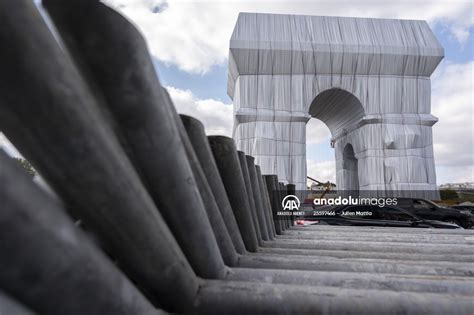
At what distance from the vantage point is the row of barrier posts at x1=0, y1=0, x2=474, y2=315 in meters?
0.81

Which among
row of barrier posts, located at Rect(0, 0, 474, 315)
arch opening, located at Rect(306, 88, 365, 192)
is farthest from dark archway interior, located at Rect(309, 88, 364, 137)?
row of barrier posts, located at Rect(0, 0, 474, 315)

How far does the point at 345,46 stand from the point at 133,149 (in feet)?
71.1

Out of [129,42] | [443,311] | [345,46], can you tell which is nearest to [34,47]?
[129,42]

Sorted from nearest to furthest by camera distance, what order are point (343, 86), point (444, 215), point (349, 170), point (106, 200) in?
point (106, 200) → point (444, 215) → point (343, 86) → point (349, 170)

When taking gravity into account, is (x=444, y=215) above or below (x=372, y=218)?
below

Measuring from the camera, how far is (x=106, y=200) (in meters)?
1.08

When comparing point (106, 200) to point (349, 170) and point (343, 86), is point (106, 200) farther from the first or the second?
point (349, 170)

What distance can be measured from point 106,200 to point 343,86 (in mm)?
22033

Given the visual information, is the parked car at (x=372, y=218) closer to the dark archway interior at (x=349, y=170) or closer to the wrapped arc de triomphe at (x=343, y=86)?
the wrapped arc de triomphe at (x=343, y=86)

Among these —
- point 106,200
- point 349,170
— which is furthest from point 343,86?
point 106,200

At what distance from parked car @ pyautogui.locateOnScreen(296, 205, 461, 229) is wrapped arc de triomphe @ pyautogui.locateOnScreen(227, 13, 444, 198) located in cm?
850

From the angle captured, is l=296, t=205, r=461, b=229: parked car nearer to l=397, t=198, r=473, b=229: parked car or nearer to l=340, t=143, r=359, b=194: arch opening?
l=397, t=198, r=473, b=229: parked car

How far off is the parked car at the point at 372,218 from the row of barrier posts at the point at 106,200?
347 inches

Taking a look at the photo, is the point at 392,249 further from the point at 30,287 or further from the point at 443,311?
the point at 30,287
